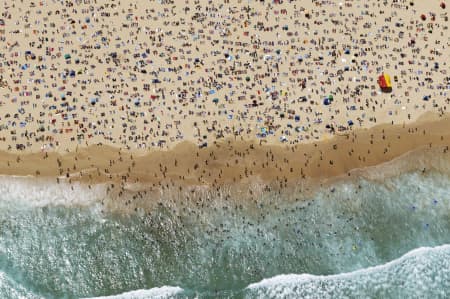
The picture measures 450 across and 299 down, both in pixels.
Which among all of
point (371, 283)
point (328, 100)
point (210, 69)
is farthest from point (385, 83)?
point (371, 283)

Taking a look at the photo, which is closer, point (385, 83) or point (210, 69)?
point (385, 83)

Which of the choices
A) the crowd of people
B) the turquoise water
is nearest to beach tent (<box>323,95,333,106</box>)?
the crowd of people

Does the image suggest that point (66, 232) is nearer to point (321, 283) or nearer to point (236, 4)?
point (321, 283)

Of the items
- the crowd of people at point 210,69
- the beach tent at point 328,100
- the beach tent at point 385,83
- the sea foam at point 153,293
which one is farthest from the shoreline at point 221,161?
Result: the sea foam at point 153,293

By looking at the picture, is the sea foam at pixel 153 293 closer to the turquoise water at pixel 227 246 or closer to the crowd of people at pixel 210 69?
the turquoise water at pixel 227 246

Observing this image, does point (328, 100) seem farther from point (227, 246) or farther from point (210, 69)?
point (227, 246)

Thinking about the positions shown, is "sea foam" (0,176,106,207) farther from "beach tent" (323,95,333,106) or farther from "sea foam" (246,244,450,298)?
"beach tent" (323,95,333,106)
